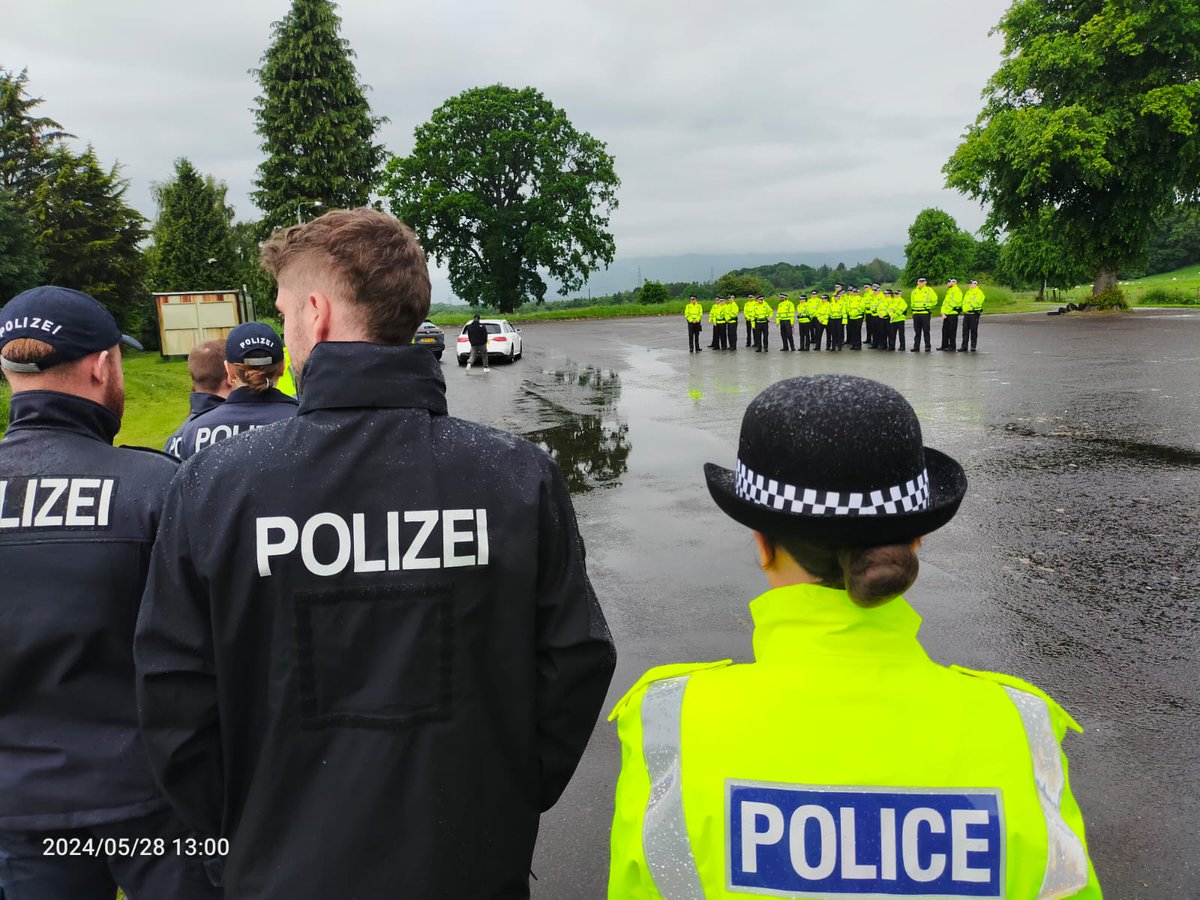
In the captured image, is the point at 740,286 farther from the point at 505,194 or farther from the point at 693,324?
the point at 693,324

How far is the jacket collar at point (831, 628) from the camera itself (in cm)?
148

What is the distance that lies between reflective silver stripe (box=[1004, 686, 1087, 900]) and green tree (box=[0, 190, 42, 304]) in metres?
26.3

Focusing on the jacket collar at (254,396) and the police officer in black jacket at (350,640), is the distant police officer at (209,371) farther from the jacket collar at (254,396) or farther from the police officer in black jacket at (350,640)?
the police officer in black jacket at (350,640)

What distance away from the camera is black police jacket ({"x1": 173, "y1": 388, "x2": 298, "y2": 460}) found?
13.2 feet

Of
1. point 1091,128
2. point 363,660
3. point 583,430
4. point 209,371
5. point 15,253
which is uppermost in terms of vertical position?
point 1091,128

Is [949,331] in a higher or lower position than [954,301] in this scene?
lower

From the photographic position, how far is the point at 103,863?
2135 mm

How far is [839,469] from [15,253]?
2738 centimetres

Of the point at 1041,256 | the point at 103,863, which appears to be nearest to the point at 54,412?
the point at 103,863

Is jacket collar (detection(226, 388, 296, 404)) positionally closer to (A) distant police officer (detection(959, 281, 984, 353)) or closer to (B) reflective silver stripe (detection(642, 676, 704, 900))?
(B) reflective silver stripe (detection(642, 676, 704, 900))

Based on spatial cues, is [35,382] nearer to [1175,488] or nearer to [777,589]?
[777,589]

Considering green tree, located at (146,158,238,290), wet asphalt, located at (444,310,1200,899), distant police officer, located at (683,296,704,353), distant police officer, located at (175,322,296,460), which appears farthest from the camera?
green tree, located at (146,158,238,290)

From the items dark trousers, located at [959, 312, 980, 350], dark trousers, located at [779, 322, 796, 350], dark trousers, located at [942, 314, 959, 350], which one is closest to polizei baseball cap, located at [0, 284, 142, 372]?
dark trousers, located at [959, 312, 980, 350]

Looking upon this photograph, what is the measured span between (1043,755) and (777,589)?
0.52 metres
